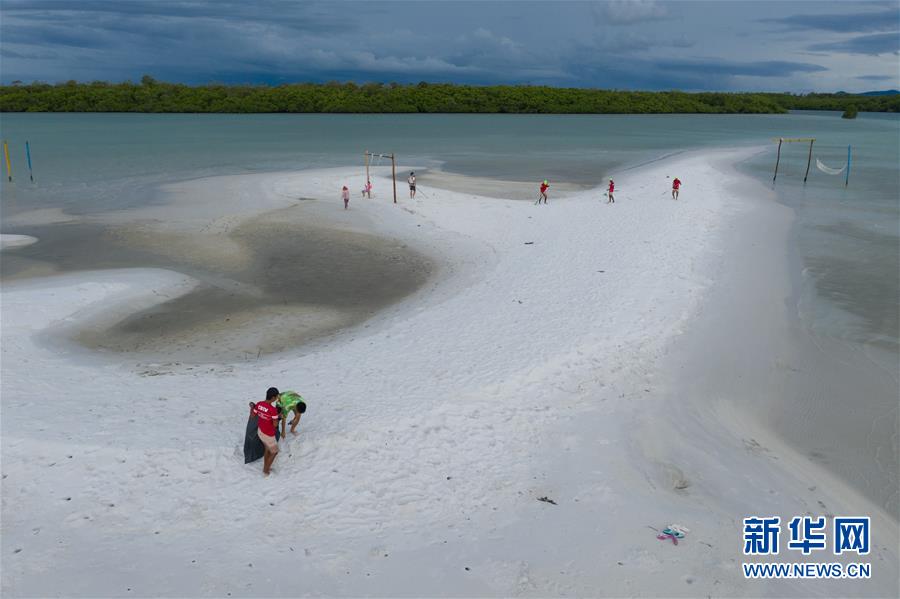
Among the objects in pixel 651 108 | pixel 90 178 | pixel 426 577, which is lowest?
pixel 426 577

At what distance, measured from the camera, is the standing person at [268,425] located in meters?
9.10

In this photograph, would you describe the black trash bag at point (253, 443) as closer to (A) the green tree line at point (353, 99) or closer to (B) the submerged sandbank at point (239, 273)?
(B) the submerged sandbank at point (239, 273)

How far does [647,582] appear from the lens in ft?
24.5

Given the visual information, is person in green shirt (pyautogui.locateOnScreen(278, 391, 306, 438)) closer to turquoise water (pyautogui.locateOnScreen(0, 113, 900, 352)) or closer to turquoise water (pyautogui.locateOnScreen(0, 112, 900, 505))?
turquoise water (pyautogui.locateOnScreen(0, 112, 900, 505))

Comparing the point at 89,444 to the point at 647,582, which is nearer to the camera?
the point at 647,582

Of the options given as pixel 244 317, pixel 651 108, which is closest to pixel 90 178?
pixel 244 317

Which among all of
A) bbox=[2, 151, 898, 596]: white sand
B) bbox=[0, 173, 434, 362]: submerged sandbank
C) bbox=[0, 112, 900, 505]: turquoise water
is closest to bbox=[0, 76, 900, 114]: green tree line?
bbox=[0, 112, 900, 505]: turquoise water

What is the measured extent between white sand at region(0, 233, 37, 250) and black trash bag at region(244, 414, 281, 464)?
18374 mm

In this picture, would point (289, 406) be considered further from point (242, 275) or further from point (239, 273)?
point (239, 273)

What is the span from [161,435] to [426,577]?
5004 mm

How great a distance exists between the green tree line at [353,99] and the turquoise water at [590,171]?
213ft

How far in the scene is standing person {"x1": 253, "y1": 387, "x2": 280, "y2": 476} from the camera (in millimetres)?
9102

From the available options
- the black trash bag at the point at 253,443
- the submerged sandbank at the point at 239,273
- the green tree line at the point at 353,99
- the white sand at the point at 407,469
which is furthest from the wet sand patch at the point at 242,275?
the green tree line at the point at 353,99

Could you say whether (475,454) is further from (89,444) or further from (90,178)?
(90,178)
